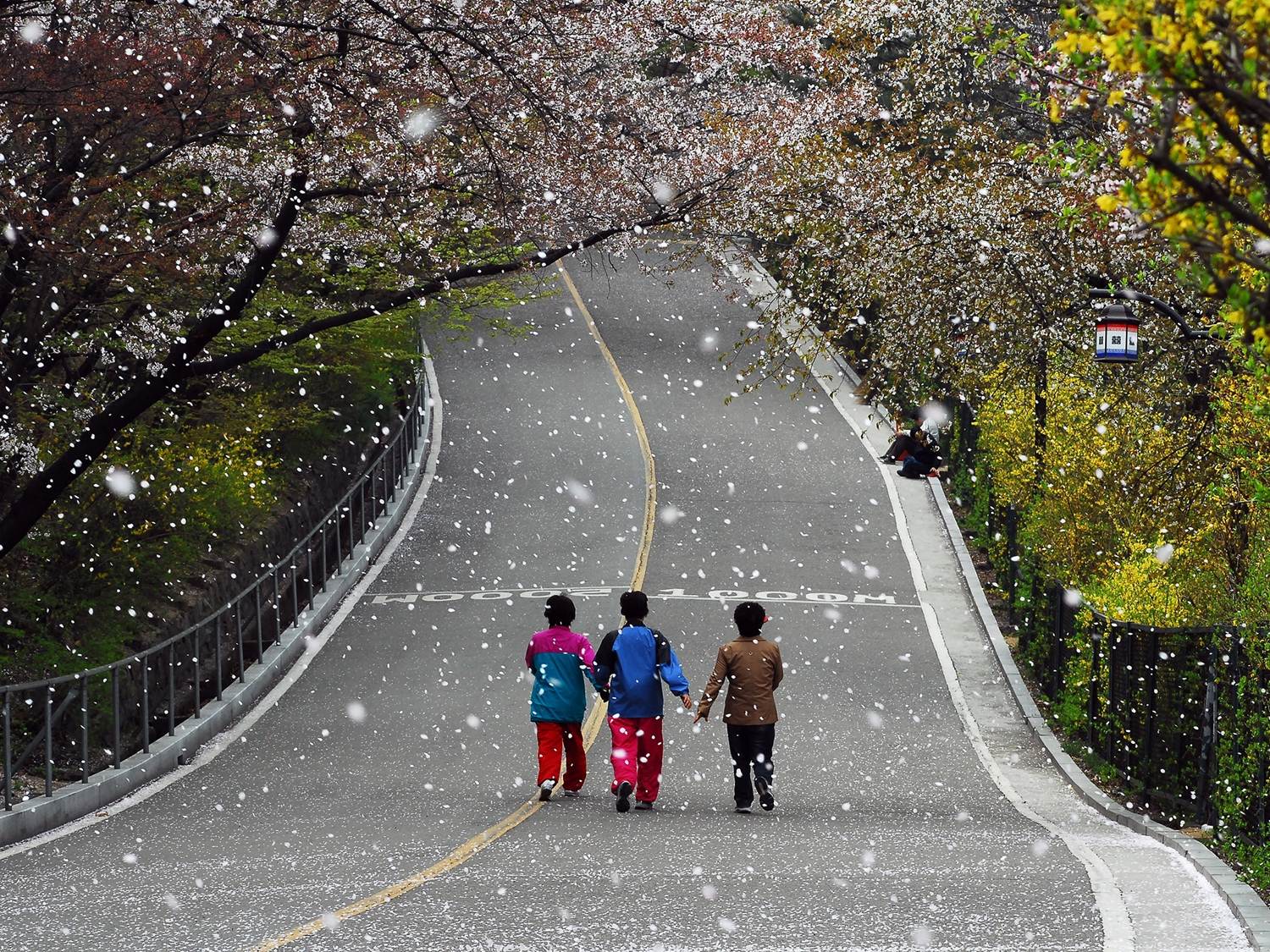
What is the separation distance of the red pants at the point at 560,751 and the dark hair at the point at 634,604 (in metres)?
1.08

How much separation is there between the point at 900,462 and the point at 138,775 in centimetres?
2046

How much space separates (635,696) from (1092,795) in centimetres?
444

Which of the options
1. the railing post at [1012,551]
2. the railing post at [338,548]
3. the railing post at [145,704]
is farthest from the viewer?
the railing post at [338,548]

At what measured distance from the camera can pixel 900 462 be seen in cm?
3300

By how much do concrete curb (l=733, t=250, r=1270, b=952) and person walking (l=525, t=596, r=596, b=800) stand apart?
4.29 metres

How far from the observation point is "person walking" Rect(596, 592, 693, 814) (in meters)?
13.0

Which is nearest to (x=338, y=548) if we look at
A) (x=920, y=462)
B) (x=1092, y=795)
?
(x=920, y=462)

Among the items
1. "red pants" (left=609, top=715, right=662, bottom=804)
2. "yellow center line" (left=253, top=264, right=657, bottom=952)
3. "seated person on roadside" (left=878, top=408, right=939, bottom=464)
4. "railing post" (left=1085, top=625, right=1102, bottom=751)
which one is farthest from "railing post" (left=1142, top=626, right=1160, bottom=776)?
"seated person on roadside" (left=878, top=408, right=939, bottom=464)

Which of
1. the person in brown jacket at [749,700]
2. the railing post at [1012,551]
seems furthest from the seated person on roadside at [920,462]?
the person in brown jacket at [749,700]

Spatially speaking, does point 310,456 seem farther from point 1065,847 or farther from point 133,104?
point 1065,847

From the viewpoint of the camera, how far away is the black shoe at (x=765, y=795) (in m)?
13.1

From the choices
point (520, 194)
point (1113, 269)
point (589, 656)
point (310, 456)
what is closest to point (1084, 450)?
point (1113, 269)

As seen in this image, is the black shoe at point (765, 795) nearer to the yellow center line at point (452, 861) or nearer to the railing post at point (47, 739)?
the yellow center line at point (452, 861)

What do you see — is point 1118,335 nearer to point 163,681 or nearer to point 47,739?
point 47,739
